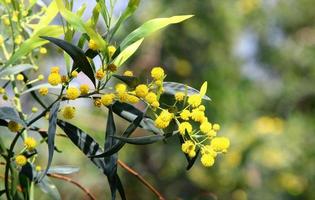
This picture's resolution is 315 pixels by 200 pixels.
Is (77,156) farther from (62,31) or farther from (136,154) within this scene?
(62,31)

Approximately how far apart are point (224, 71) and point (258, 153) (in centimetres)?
48

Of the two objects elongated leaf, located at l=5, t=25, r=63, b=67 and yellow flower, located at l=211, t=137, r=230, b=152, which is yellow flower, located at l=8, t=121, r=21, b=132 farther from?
yellow flower, located at l=211, t=137, r=230, b=152

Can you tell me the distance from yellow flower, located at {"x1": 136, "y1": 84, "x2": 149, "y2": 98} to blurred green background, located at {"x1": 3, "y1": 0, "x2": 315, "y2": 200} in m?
1.65

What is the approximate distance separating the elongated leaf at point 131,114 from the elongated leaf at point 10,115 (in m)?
0.07

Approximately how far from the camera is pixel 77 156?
2445 millimetres

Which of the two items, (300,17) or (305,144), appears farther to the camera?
(300,17)

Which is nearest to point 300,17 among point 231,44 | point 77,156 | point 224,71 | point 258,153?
point 231,44

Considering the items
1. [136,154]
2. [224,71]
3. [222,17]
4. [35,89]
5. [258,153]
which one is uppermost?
[35,89]

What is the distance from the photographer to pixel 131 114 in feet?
1.69

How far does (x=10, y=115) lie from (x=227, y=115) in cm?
214

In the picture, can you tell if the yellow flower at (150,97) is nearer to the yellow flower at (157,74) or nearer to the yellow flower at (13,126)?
the yellow flower at (157,74)

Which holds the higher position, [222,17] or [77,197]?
[222,17]

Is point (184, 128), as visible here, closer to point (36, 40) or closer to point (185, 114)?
point (185, 114)

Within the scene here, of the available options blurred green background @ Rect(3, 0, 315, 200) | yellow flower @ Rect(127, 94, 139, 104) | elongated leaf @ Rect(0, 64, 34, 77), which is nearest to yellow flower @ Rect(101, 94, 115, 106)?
yellow flower @ Rect(127, 94, 139, 104)
